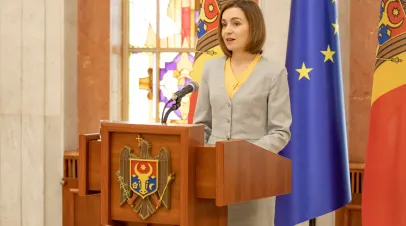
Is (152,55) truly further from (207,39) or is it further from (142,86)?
(207,39)

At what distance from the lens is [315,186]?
148 inches

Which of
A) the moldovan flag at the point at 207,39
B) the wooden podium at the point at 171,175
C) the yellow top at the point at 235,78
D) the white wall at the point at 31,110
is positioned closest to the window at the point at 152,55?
the white wall at the point at 31,110

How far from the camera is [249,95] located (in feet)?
9.09

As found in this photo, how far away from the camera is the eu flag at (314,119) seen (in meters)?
3.77

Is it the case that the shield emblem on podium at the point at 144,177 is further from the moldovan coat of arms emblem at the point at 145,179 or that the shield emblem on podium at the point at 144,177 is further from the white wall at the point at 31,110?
the white wall at the point at 31,110

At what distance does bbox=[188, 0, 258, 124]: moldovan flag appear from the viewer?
4289mm

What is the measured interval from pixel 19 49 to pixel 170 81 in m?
1.20

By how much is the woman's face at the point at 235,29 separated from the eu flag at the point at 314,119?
3.62 feet

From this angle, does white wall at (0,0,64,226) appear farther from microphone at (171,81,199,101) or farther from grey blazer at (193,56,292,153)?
microphone at (171,81,199,101)

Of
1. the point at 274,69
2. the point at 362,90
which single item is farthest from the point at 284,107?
the point at 362,90

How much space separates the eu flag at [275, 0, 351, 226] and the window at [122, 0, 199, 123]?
1894 mm

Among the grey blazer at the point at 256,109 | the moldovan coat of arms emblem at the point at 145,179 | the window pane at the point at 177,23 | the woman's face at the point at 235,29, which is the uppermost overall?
the window pane at the point at 177,23

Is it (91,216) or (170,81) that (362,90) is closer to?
(170,81)

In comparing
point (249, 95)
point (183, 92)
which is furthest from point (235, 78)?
point (183, 92)
